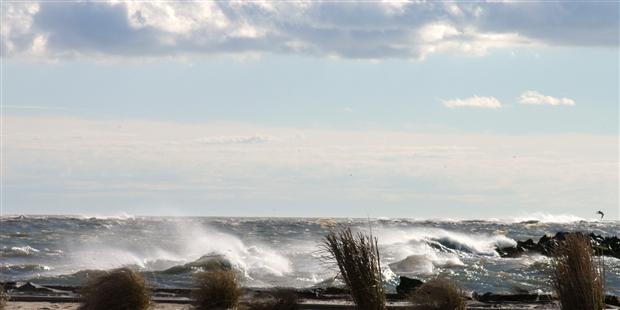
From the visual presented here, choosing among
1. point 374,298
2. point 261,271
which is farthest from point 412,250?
point 374,298

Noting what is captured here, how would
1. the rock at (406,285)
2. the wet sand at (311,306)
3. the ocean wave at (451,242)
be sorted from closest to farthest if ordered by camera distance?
1. the wet sand at (311,306)
2. the rock at (406,285)
3. the ocean wave at (451,242)

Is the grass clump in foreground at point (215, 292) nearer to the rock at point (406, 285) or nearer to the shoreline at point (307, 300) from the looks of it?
the shoreline at point (307, 300)

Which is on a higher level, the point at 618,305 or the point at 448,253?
the point at 448,253

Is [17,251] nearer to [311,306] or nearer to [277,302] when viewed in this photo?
[311,306]

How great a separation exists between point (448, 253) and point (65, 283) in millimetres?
28066

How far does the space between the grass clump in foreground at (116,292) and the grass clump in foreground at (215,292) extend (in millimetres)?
1079

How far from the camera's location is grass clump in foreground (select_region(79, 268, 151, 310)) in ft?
57.3

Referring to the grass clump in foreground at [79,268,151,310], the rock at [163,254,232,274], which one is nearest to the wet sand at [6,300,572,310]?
the grass clump in foreground at [79,268,151,310]

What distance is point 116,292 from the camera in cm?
1748

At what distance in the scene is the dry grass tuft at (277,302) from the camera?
17.7 m

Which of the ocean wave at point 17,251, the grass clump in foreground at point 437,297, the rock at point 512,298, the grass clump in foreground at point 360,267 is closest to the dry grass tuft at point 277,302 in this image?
the grass clump in foreground at point 437,297

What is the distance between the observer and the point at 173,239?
2477 inches

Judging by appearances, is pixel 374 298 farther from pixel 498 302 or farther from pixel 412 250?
pixel 412 250

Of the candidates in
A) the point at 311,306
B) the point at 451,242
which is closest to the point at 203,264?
the point at 311,306
